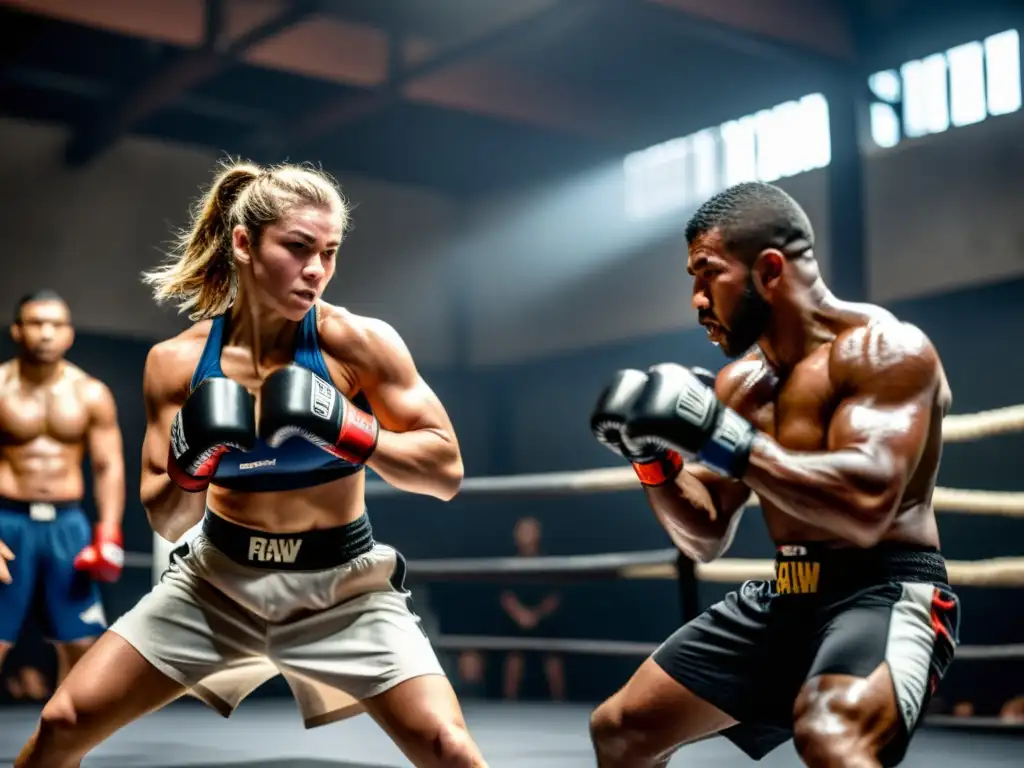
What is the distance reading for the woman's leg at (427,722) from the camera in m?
1.91

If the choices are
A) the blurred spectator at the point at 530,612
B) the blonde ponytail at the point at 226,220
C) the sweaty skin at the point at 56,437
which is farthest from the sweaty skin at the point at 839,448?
the blurred spectator at the point at 530,612

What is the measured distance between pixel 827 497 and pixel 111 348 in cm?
650

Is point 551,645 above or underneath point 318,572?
underneath

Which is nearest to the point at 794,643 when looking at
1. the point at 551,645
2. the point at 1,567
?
the point at 1,567

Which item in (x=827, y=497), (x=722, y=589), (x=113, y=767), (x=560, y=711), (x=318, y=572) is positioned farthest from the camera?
(x=722, y=589)

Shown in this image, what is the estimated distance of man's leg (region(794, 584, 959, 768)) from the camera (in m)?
1.72

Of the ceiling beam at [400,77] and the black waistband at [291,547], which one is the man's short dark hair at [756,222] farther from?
the ceiling beam at [400,77]

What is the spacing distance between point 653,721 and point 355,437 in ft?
2.16

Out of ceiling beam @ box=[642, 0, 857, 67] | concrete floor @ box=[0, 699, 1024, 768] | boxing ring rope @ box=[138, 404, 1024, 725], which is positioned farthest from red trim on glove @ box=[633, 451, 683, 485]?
ceiling beam @ box=[642, 0, 857, 67]

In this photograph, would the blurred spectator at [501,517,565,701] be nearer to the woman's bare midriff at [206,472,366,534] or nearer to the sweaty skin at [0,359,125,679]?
the sweaty skin at [0,359,125,679]

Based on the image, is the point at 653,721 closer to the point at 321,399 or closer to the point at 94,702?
the point at 321,399

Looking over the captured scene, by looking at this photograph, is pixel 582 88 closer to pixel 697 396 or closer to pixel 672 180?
pixel 672 180

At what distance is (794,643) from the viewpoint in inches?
77.6

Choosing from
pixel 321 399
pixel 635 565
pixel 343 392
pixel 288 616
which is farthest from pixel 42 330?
pixel 321 399
